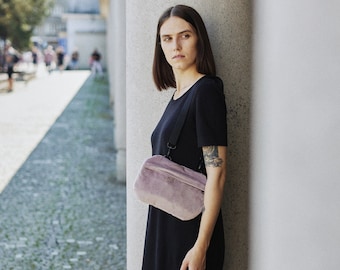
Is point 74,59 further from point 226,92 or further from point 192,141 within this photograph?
point 192,141

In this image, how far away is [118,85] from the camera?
31.7 feet

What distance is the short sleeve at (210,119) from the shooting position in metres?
2.39

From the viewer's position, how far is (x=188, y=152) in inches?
99.4

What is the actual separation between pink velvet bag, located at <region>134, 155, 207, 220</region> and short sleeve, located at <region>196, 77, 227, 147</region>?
0.18 metres

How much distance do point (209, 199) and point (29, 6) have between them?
110 feet

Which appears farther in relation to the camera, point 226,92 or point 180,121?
point 226,92

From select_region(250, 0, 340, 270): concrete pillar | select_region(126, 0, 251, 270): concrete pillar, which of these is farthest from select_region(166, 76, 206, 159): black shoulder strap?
select_region(126, 0, 251, 270): concrete pillar

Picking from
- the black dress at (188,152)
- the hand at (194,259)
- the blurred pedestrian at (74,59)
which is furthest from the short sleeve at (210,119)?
the blurred pedestrian at (74,59)

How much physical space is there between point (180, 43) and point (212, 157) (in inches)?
20.0

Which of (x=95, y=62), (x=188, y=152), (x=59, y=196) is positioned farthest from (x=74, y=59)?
(x=188, y=152)

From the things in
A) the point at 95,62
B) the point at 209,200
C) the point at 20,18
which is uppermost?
the point at 209,200

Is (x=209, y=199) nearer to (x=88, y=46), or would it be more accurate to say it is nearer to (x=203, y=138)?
(x=203, y=138)

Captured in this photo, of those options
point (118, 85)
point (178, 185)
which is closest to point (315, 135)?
point (178, 185)

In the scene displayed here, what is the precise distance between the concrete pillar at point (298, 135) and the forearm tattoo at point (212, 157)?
21 cm
